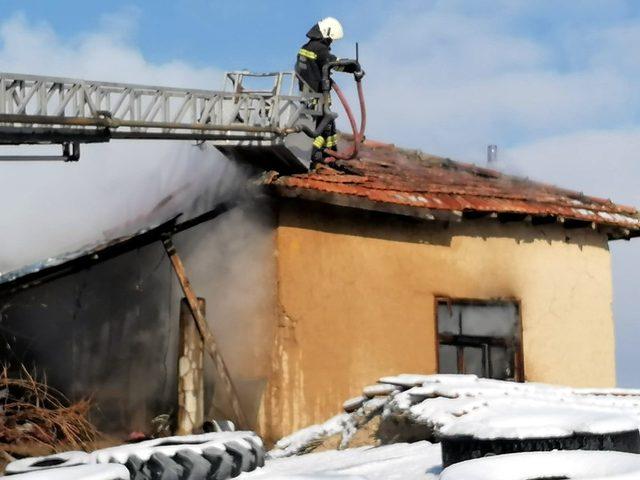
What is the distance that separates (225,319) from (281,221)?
144cm

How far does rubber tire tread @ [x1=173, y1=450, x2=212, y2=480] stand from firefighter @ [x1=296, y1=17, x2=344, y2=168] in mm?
6088

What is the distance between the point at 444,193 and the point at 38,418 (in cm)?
638

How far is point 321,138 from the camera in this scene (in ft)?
54.1

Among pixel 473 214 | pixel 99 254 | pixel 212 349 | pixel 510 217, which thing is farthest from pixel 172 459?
pixel 510 217

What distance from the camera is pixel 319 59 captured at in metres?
17.0

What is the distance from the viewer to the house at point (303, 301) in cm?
1502

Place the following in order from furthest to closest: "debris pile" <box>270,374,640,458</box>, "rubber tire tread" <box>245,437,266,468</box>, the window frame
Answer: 1. the window frame
2. "rubber tire tread" <box>245,437,266,468</box>
3. "debris pile" <box>270,374,640,458</box>

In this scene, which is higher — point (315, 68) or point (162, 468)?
point (315, 68)

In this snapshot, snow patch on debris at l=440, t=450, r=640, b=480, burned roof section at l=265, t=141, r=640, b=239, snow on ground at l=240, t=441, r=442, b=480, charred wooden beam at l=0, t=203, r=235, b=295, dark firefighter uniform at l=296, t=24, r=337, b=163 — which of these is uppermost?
dark firefighter uniform at l=296, t=24, r=337, b=163

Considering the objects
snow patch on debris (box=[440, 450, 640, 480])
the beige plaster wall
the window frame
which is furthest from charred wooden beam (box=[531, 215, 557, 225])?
snow patch on debris (box=[440, 450, 640, 480])

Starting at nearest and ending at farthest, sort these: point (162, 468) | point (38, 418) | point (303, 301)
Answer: point (162, 468) → point (38, 418) → point (303, 301)

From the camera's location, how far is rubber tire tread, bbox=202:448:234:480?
37.7 ft

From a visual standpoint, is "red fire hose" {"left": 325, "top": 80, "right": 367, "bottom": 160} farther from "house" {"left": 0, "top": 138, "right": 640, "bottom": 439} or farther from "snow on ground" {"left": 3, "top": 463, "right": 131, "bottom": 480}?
"snow on ground" {"left": 3, "top": 463, "right": 131, "bottom": 480}

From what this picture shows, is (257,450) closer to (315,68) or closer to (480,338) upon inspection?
(480,338)
